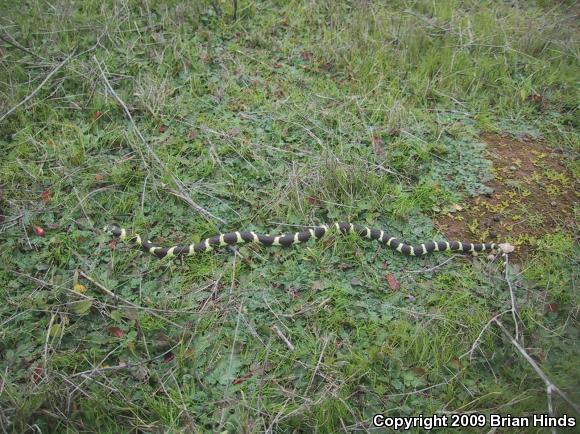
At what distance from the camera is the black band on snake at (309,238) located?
3.75m

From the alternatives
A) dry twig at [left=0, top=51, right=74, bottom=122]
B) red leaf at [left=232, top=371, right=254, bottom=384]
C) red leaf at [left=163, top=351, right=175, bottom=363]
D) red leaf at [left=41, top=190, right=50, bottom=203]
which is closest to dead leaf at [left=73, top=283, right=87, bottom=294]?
red leaf at [left=163, top=351, right=175, bottom=363]

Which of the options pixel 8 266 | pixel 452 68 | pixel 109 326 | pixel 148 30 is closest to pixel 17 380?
pixel 109 326

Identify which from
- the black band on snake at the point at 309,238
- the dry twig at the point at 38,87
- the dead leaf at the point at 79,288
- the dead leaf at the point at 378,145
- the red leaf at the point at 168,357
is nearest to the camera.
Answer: the red leaf at the point at 168,357

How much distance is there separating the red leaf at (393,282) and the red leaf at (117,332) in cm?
201

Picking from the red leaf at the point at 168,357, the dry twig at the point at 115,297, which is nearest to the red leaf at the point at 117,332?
the dry twig at the point at 115,297

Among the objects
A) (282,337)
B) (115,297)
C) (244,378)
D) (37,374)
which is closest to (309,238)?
(282,337)

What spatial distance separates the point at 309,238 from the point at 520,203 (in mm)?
2031

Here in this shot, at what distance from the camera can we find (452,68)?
5.38 meters

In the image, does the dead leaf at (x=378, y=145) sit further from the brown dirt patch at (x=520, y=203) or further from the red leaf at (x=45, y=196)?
the red leaf at (x=45, y=196)

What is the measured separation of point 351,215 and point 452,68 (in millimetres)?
2548

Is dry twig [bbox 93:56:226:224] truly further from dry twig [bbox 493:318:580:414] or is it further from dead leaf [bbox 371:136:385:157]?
dry twig [bbox 493:318:580:414]

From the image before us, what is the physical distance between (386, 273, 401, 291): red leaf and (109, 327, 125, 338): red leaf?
201cm

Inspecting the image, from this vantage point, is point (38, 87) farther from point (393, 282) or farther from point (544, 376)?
point (544, 376)

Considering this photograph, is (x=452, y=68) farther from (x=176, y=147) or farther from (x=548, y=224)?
(x=176, y=147)
